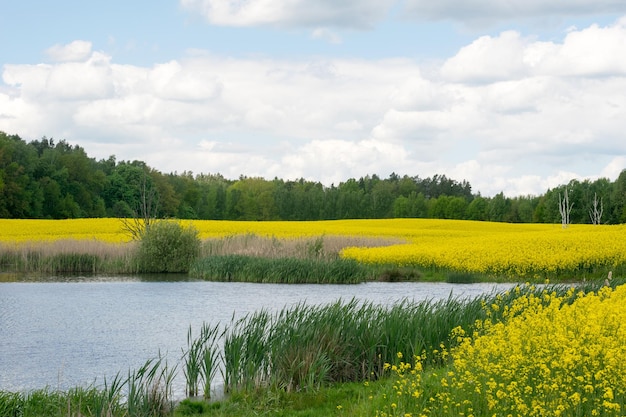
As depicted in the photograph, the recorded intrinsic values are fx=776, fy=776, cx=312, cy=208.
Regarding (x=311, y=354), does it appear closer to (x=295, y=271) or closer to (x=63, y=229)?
(x=295, y=271)

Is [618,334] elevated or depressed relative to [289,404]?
elevated

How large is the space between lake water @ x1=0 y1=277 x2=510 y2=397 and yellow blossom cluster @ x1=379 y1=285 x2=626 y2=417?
16.2ft

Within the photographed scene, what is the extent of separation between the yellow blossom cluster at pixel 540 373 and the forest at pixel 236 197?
68834 millimetres

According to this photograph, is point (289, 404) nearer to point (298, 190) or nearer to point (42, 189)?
point (42, 189)

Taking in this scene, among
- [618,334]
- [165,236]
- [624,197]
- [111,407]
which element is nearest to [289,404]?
[111,407]

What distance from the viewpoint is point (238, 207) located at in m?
108

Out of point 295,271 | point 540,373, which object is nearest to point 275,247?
point 295,271

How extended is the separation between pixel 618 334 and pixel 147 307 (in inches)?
660

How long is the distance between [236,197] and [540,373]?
101m

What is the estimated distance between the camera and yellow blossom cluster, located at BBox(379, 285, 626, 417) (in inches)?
319

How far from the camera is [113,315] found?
2189 cm

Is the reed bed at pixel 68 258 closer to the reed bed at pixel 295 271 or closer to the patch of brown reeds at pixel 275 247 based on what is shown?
the patch of brown reeds at pixel 275 247

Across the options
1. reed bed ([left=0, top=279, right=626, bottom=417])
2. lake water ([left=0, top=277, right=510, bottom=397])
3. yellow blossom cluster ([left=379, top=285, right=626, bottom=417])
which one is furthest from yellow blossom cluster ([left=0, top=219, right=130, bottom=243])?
yellow blossom cluster ([left=379, top=285, right=626, bottom=417])

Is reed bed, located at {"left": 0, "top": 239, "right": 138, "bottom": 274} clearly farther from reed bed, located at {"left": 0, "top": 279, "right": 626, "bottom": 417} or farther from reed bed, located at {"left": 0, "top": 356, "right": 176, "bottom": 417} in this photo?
reed bed, located at {"left": 0, "top": 356, "right": 176, "bottom": 417}
